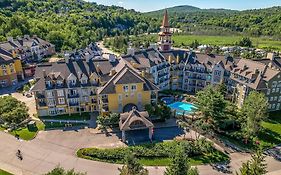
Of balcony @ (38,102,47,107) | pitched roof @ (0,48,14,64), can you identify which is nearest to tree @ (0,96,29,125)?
balcony @ (38,102,47,107)

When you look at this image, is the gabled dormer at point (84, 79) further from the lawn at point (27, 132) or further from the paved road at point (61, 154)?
the lawn at point (27, 132)

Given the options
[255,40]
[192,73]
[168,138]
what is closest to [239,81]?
[192,73]

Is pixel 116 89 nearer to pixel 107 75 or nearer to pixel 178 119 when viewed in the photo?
pixel 107 75

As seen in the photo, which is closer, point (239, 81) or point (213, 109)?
point (213, 109)

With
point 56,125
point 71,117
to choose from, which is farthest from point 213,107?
point 56,125

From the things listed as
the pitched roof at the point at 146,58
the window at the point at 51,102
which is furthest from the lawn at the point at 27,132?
the pitched roof at the point at 146,58

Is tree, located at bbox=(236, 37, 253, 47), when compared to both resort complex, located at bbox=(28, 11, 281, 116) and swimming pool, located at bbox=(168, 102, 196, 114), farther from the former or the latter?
swimming pool, located at bbox=(168, 102, 196, 114)

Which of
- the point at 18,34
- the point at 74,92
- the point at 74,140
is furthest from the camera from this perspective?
the point at 18,34
